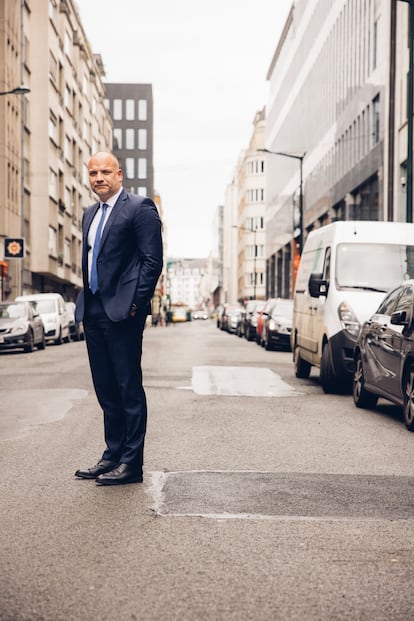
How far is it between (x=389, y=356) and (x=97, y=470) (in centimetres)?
471

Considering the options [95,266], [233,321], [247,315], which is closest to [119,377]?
[95,266]

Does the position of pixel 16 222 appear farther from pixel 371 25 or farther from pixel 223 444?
pixel 223 444

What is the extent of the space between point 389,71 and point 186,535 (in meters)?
37.1

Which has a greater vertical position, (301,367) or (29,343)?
(301,367)

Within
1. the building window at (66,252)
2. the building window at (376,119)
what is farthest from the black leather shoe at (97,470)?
the building window at (66,252)

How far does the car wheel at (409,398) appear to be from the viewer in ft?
30.2

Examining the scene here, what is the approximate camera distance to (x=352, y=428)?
9.20 meters

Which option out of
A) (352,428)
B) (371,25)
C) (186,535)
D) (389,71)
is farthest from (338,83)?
(186,535)

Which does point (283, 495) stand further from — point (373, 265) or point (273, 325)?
point (273, 325)

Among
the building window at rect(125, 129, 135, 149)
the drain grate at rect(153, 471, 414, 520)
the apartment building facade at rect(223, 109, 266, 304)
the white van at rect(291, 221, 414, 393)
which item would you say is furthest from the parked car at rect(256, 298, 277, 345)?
the building window at rect(125, 129, 135, 149)

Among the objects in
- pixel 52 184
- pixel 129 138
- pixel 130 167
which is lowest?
pixel 52 184

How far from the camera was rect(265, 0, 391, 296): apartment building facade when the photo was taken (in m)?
42.2

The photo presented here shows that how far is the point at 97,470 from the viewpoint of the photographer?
6156 millimetres

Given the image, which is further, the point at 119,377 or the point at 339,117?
the point at 339,117
